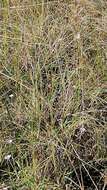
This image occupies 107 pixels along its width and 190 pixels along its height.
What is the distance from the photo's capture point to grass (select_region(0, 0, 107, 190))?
5.90 feet

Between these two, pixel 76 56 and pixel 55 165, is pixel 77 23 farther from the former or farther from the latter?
pixel 55 165

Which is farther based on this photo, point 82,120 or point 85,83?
point 85,83

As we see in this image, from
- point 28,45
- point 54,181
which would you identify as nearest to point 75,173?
point 54,181

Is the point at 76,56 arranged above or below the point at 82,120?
above

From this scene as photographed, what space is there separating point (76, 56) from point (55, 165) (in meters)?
0.56

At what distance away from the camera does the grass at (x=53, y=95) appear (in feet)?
5.90

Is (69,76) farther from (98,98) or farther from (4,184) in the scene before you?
(4,184)

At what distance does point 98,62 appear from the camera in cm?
213

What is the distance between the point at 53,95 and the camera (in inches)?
78.0

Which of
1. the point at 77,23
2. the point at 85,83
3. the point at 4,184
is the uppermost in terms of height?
the point at 77,23

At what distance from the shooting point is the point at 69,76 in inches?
80.3

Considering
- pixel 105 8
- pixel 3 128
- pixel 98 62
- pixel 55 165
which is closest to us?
pixel 55 165

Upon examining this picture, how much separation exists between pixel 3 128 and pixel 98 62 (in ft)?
1.65

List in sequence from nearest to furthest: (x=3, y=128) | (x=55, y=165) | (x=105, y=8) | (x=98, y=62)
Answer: (x=55, y=165)
(x=3, y=128)
(x=98, y=62)
(x=105, y=8)
